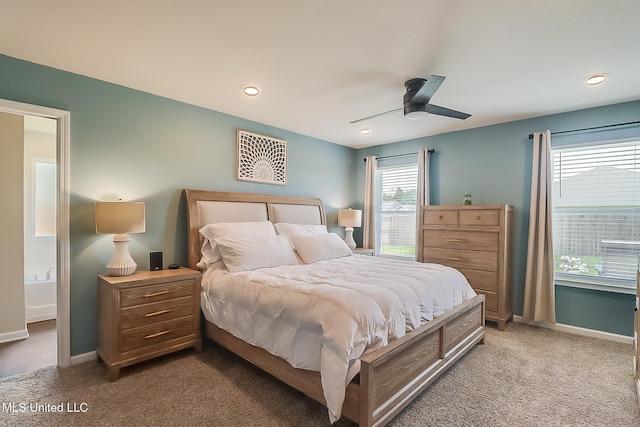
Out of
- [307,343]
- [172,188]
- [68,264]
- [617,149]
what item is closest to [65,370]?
[68,264]

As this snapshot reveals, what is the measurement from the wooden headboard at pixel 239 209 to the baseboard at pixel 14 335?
1907 mm

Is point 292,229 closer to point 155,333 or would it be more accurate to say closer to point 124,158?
point 155,333

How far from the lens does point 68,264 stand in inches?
101

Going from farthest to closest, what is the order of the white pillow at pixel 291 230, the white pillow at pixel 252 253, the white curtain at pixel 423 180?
the white curtain at pixel 423 180
the white pillow at pixel 291 230
the white pillow at pixel 252 253

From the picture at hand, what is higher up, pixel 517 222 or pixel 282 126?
pixel 282 126

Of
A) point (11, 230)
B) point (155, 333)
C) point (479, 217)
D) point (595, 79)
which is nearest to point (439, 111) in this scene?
point (595, 79)

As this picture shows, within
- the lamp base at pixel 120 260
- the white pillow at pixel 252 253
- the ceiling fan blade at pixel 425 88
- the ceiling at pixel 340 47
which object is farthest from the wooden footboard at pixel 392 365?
the ceiling at pixel 340 47

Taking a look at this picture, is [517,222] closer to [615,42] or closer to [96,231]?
[615,42]

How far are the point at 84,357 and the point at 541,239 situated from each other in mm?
4811

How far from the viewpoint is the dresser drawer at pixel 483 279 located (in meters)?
3.59

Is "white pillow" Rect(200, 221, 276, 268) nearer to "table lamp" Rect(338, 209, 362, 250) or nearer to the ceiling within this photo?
the ceiling

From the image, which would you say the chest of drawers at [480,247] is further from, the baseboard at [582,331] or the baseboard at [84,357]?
the baseboard at [84,357]

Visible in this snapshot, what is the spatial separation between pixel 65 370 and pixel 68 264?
866 millimetres

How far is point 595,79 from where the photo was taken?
2.64 m
